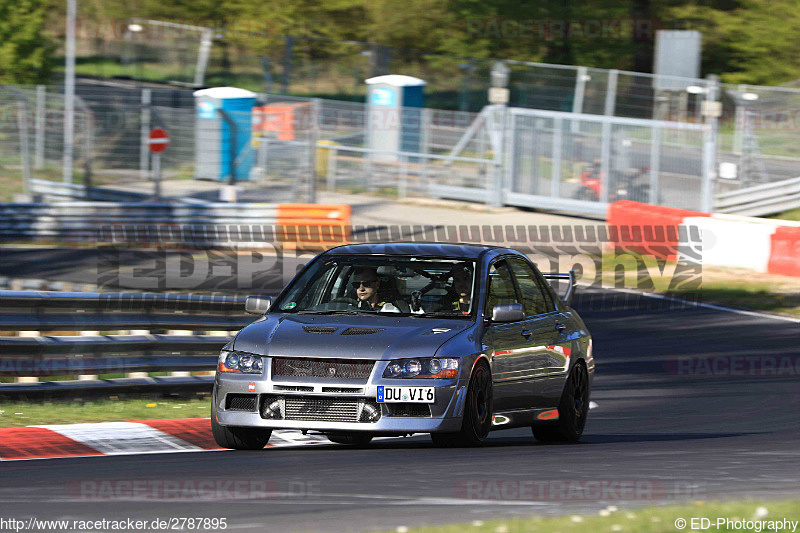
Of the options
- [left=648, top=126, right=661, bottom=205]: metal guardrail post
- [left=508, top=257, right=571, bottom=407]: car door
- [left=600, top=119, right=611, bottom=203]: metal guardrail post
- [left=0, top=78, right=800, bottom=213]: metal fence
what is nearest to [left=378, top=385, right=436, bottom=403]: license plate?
[left=508, top=257, right=571, bottom=407]: car door

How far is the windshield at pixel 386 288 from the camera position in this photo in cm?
865

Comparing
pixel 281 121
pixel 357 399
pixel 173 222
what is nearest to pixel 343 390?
pixel 357 399

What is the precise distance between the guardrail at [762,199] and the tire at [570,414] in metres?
18.3

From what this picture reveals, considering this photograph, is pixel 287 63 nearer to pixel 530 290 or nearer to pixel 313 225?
pixel 313 225

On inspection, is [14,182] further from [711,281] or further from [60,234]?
[711,281]

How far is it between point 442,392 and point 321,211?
17.7 meters

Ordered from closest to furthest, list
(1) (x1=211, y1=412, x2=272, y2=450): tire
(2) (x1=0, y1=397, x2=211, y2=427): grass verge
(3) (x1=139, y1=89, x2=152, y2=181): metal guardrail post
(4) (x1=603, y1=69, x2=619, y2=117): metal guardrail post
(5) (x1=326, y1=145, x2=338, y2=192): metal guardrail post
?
(1) (x1=211, y1=412, x2=272, y2=450): tire
(2) (x1=0, y1=397, x2=211, y2=427): grass verge
(3) (x1=139, y1=89, x2=152, y2=181): metal guardrail post
(4) (x1=603, y1=69, x2=619, y2=117): metal guardrail post
(5) (x1=326, y1=145, x2=338, y2=192): metal guardrail post

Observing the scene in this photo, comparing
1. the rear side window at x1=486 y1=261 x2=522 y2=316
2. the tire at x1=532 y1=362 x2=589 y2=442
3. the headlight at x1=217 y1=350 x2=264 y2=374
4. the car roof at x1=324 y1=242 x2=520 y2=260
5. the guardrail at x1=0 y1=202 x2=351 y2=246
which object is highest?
the car roof at x1=324 y1=242 x2=520 y2=260

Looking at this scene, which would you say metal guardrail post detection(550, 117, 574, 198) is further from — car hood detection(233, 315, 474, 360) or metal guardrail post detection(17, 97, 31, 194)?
car hood detection(233, 315, 474, 360)

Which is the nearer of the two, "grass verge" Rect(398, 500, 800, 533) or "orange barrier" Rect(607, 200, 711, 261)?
"grass verge" Rect(398, 500, 800, 533)

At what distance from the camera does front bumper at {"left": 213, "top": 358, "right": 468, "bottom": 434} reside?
25.4 feet

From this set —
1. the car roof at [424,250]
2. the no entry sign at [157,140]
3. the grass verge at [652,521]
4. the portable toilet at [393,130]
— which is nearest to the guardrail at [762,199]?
the portable toilet at [393,130]

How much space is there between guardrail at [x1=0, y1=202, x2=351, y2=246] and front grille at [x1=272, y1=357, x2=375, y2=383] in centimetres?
1716

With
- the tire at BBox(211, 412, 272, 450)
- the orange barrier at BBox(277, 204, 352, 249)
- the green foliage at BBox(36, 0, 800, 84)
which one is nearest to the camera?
the tire at BBox(211, 412, 272, 450)
